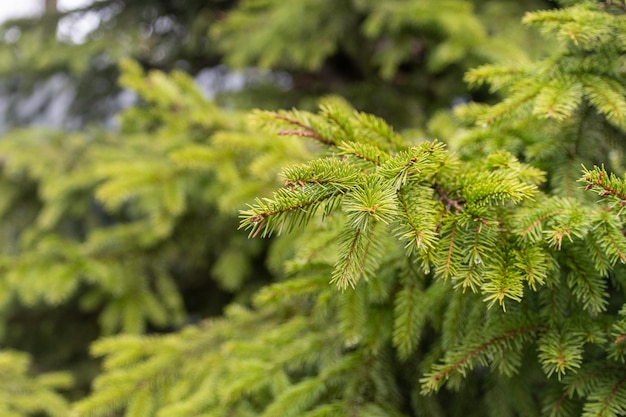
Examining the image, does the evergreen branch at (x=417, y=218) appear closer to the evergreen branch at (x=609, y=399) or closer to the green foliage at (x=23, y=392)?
the evergreen branch at (x=609, y=399)

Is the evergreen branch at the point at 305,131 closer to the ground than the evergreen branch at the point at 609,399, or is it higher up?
higher up

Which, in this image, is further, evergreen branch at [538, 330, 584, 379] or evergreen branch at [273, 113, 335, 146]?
evergreen branch at [273, 113, 335, 146]

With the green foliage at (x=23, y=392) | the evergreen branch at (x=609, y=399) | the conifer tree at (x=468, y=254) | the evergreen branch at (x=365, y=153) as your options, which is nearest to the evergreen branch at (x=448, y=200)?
the conifer tree at (x=468, y=254)

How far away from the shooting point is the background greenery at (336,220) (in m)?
0.78

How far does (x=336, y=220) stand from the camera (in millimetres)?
1047

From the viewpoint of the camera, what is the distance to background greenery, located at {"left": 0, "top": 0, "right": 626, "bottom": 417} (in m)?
0.78

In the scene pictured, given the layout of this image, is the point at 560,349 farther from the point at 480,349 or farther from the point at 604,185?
the point at 604,185

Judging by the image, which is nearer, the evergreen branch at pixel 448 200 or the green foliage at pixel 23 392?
the evergreen branch at pixel 448 200

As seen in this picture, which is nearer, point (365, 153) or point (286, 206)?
point (286, 206)

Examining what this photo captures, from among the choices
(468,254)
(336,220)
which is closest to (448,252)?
(468,254)

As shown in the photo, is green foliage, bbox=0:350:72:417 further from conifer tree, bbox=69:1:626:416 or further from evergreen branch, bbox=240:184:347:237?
evergreen branch, bbox=240:184:347:237

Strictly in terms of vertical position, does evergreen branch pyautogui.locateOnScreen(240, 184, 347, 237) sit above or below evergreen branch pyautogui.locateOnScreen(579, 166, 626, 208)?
above

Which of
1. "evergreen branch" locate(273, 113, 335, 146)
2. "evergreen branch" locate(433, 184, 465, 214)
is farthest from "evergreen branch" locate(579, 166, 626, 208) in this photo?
"evergreen branch" locate(273, 113, 335, 146)

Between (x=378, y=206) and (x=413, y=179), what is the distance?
14 cm
